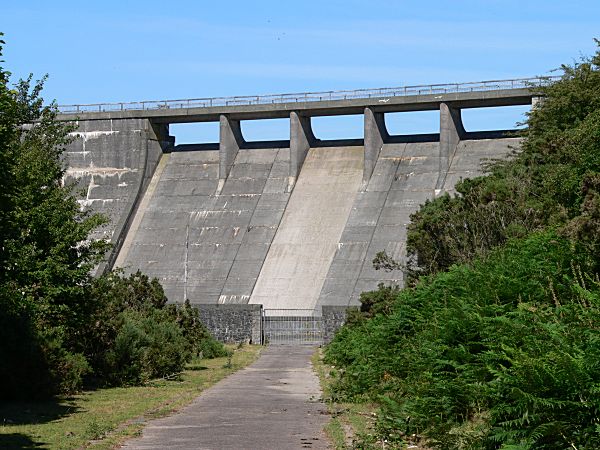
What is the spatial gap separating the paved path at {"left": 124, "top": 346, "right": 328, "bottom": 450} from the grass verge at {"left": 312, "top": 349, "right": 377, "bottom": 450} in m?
0.21

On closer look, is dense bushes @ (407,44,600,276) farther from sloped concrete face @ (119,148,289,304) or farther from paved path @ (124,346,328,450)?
sloped concrete face @ (119,148,289,304)

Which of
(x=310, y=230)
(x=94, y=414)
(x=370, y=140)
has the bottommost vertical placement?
(x=94, y=414)

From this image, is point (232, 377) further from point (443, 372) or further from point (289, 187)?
point (289, 187)

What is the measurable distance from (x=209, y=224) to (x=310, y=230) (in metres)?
7.04

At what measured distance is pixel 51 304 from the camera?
A: 1084 inches

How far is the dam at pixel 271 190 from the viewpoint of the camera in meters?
65.6

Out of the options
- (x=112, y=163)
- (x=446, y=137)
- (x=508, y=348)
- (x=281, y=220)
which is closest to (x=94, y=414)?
(x=508, y=348)

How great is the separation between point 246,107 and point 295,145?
4225 millimetres

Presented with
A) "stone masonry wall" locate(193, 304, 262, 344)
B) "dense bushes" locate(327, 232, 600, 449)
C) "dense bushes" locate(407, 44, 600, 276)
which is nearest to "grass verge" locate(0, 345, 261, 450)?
"dense bushes" locate(327, 232, 600, 449)

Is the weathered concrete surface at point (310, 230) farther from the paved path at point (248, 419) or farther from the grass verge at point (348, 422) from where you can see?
the grass verge at point (348, 422)

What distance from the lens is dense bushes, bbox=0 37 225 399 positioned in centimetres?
2445

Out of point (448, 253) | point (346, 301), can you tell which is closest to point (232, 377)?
point (448, 253)

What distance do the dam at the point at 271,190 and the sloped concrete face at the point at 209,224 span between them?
89 mm

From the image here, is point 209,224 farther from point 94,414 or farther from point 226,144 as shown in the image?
point 94,414
